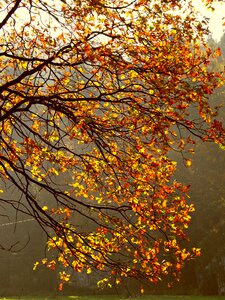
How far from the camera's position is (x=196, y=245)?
3450 centimetres

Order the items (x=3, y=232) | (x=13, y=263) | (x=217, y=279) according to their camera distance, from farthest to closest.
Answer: (x=3, y=232)
(x=13, y=263)
(x=217, y=279)

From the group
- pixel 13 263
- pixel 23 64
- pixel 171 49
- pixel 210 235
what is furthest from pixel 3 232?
pixel 171 49

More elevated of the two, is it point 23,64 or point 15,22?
point 15,22

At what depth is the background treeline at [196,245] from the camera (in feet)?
106

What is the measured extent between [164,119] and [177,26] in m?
2.24

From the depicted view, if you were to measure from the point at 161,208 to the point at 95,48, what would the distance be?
3.81 meters

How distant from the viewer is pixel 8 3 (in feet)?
34.3

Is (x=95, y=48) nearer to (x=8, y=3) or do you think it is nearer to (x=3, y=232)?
(x=8, y=3)

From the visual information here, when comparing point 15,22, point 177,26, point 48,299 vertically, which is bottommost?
point 48,299

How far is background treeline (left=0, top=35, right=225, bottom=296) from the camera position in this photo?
1273 inches

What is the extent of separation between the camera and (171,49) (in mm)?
8578

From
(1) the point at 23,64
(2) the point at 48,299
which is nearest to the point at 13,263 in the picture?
(2) the point at 48,299

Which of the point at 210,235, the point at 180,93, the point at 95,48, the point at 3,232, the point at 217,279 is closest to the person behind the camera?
the point at 180,93

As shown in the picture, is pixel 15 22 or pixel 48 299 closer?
pixel 15 22
